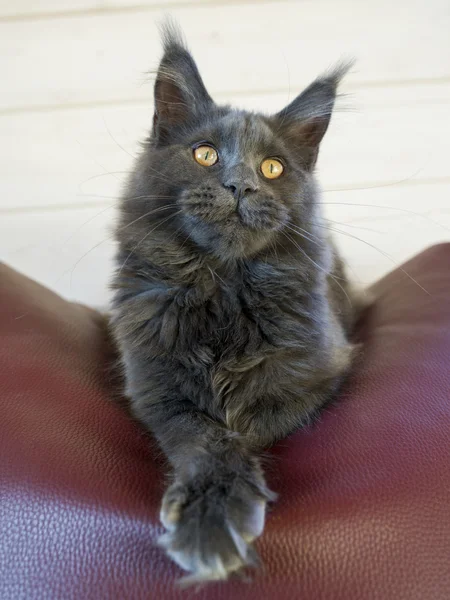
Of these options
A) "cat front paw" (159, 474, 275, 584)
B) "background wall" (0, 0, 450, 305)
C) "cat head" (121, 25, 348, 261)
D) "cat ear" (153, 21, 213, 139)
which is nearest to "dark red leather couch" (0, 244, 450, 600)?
"cat front paw" (159, 474, 275, 584)

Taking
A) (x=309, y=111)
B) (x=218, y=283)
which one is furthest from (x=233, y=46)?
(x=218, y=283)

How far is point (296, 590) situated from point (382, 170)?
175 cm

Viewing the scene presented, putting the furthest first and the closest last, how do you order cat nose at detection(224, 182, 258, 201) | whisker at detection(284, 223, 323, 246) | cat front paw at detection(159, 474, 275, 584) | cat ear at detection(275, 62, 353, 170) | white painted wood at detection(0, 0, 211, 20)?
white painted wood at detection(0, 0, 211, 20), cat ear at detection(275, 62, 353, 170), whisker at detection(284, 223, 323, 246), cat nose at detection(224, 182, 258, 201), cat front paw at detection(159, 474, 275, 584)

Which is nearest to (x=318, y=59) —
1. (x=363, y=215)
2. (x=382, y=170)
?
(x=382, y=170)

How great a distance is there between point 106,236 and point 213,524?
5.07 ft

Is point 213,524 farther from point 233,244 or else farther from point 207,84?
point 207,84

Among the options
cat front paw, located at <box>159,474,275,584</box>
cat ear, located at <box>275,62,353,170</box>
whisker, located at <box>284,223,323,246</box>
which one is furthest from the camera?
cat ear, located at <box>275,62,353,170</box>

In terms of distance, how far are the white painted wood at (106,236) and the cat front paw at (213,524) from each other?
1.42m

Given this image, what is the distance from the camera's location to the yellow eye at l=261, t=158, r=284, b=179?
3.79 feet

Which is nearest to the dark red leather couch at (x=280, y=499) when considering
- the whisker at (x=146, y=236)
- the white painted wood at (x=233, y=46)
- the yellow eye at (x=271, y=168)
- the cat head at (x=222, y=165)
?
the whisker at (x=146, y=236)

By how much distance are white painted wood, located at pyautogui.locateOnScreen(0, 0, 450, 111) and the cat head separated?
2.62 feet

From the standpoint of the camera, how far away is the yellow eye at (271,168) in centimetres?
116

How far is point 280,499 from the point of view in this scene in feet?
2.85

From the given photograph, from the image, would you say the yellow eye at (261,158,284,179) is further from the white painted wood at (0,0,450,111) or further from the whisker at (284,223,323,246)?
the white painted wood at (0,0,450,111)
